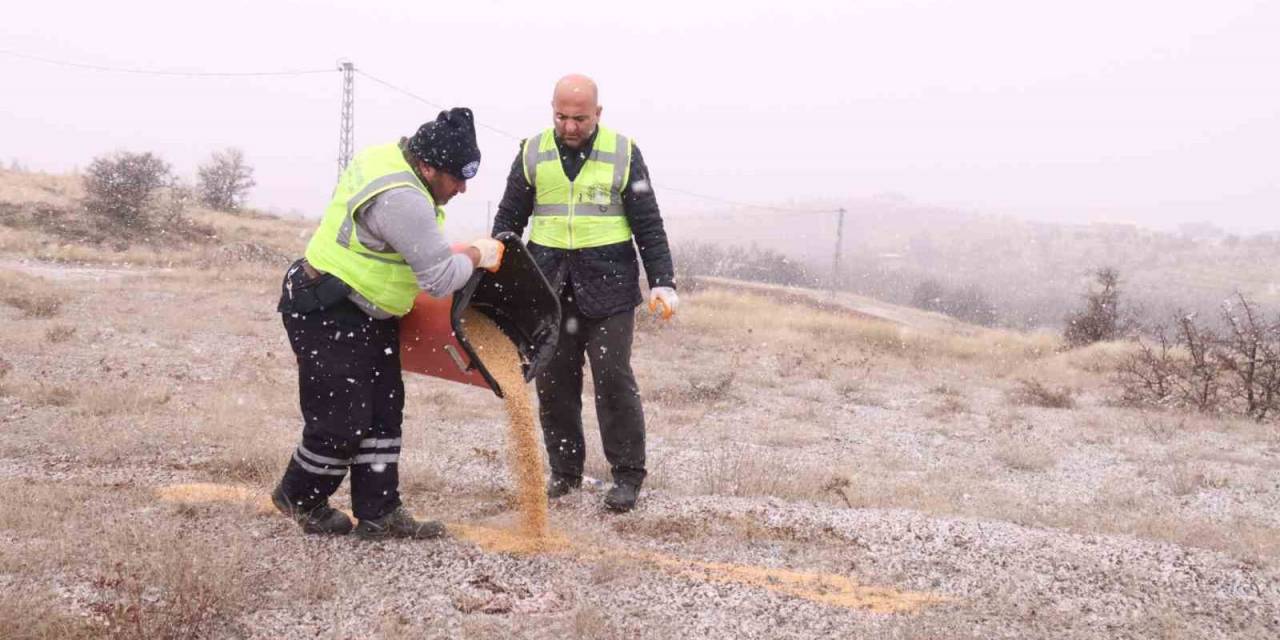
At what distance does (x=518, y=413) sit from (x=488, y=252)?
0.63 metres

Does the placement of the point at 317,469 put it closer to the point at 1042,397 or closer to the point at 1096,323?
the point at 1042,397

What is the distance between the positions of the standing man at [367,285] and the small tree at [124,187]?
2330 centimetres

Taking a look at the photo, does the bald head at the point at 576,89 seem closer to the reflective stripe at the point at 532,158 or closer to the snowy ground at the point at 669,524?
the reflective stripe at the point at 532,158

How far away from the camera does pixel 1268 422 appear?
8.38m

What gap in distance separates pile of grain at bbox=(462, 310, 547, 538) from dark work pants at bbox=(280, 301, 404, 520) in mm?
365

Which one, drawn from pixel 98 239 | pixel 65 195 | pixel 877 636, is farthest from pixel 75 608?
pixel 65 195

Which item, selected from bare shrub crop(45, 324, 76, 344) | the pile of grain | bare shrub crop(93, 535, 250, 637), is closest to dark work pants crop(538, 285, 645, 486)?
the pile of grain

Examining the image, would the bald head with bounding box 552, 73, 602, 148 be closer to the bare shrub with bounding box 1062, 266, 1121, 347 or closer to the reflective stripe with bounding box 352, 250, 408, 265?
the reflective stripe with bounding box 352, 250, 408, 265

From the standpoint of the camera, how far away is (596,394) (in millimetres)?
4355

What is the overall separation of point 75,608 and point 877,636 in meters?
2.37

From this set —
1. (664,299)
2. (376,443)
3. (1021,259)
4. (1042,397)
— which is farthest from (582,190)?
(1021,259)

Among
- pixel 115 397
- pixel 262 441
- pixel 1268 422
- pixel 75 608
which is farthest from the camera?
pixel 1268 422

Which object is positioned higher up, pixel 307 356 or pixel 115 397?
pixel 307 356

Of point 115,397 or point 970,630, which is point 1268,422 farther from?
point 115,397
